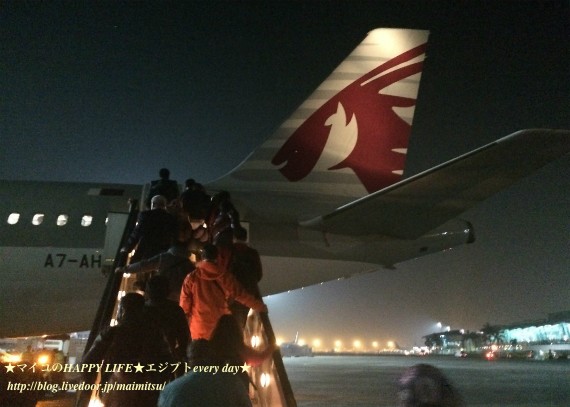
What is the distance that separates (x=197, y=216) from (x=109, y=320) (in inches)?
78.5

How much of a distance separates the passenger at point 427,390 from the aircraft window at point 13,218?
8.20 m

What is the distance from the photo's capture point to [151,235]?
4.82m

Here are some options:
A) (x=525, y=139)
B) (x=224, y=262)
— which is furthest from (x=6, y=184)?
(x=525, y=139)

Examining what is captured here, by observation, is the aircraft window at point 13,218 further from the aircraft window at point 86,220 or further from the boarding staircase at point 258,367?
the boarding staircase at point 258,367

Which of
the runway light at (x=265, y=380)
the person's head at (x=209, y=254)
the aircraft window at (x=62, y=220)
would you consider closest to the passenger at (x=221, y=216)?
the person's head at (x=209, y=254)

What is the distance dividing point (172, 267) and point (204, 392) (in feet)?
7.71

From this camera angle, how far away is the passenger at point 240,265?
391 cm

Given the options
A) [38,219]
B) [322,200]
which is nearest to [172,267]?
[38,219]

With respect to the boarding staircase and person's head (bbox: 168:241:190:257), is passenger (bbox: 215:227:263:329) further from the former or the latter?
person's head (bbox: 168:241:190:257)

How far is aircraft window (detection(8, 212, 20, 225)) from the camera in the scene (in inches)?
323

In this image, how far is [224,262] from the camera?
12.9 feet

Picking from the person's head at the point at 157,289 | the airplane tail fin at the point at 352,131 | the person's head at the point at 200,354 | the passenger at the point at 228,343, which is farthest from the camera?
the airplane tail fin at the point at 352,131

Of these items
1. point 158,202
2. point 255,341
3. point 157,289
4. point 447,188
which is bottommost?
point 255,341

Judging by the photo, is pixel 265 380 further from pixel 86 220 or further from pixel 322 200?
pixel 322 200
